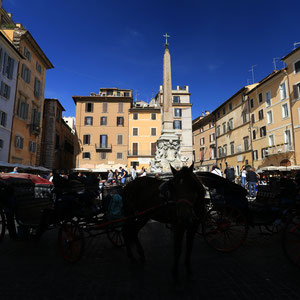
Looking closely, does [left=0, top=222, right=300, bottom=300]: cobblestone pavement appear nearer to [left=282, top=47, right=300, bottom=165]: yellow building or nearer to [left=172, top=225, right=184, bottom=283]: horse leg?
[left=172, top=225, right=184, bottom=283]: horse leg

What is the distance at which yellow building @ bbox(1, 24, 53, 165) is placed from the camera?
22.4m

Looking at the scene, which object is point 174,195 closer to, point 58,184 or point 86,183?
point 86,183

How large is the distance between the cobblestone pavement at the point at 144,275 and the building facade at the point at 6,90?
62.1ft

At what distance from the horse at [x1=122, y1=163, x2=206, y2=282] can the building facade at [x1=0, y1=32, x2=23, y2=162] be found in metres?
20.2

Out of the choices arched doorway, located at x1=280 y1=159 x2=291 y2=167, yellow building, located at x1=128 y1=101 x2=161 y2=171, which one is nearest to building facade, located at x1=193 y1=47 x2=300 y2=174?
arched doorway, located at x1=280 y1=159 x2=291 y2=167

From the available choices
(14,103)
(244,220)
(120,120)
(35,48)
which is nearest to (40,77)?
(35,48)

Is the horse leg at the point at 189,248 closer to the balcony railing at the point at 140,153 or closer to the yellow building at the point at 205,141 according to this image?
the balcony railing at the point at 140,153

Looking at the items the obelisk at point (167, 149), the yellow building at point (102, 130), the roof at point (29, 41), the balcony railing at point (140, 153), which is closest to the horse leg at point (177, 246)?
the obelisk at point (167, 149)

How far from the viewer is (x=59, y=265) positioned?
3.56 m

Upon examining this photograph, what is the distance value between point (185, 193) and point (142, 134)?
114ft

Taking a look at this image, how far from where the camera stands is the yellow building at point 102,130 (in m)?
36.3

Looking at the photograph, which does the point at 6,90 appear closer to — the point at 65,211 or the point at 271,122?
the point at 65,211

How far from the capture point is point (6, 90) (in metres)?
20.8

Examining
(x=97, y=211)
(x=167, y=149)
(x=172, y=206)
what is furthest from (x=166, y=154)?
(x=172, y=206)
